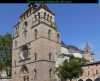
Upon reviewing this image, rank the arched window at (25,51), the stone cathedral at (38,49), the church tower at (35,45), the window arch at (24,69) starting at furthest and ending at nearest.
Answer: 1. the arched window at (25,51)
2. the window arch at (24,69)
3. the church tower at (35,45)
4. the stone cathedral at (38,49)

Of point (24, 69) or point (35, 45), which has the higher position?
point (35, 45)

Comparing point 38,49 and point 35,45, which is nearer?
point 38,49

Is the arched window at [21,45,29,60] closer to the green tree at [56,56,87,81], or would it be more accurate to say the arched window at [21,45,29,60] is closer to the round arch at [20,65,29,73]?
the round arch at [20,65,29,73]

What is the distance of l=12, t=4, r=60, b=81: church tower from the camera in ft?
131

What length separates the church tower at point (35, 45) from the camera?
1567 inches

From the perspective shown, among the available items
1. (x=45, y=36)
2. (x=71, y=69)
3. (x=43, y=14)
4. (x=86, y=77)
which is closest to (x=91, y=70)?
(x=86, y=77)

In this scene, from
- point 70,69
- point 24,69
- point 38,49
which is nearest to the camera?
point 70,69

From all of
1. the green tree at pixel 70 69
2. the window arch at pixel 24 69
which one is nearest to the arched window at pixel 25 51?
the window arch at pixel 24 69

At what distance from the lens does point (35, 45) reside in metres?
41.0

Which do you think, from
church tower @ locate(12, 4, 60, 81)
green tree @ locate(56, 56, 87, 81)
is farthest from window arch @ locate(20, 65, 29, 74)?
green tree @ locate(56, 56, 87, 81)

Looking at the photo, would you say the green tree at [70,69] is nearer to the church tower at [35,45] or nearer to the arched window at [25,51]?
the church tower at [35,45]

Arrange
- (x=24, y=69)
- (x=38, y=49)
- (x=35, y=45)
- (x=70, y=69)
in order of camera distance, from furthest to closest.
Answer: (x=24, y=69) → (x=35, y=45) → (x=38, y=49) → (x=70, y=69)

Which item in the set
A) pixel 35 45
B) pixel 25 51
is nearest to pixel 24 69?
pixel 25 51

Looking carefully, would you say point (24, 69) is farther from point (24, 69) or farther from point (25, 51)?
point (25, 51)
